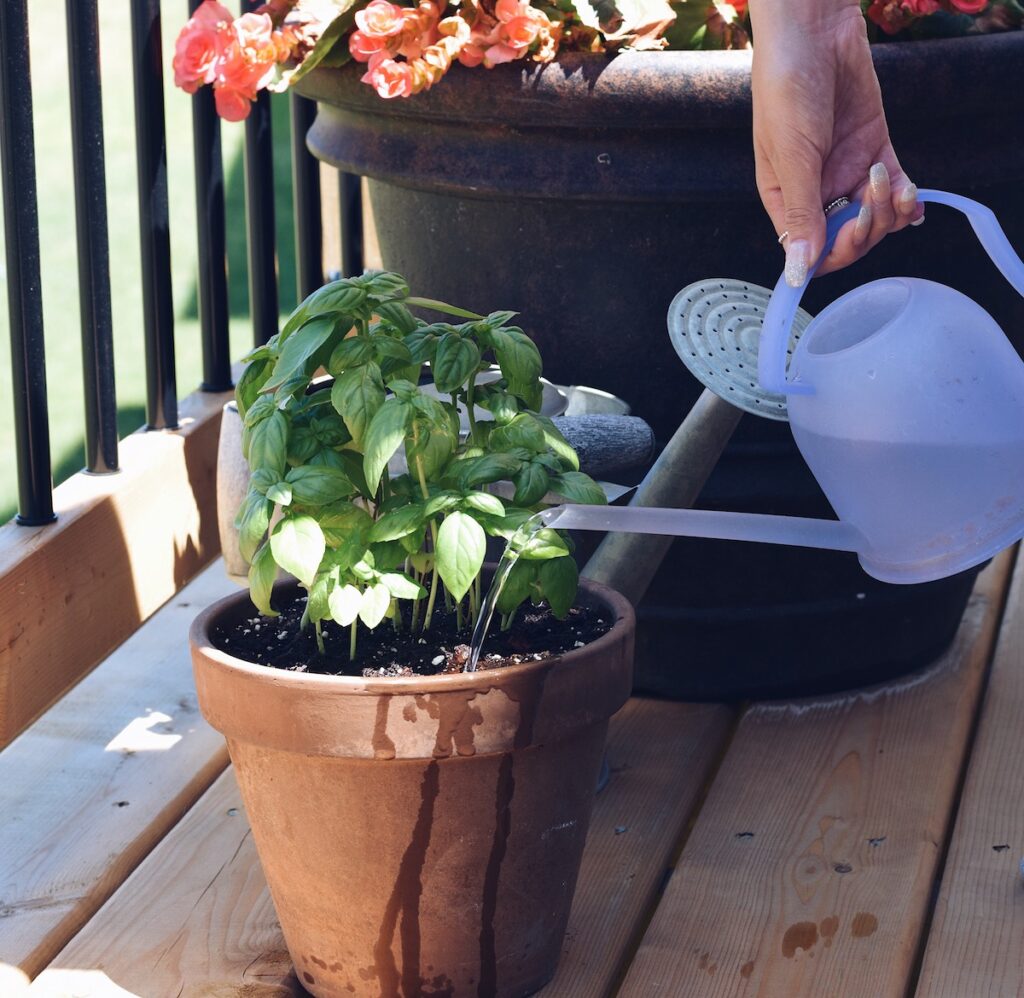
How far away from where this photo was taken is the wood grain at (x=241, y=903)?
1186 millimetres

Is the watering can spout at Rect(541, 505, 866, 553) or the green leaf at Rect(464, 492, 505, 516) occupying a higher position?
the green leaf at Rect(464, 492, 505, 516)

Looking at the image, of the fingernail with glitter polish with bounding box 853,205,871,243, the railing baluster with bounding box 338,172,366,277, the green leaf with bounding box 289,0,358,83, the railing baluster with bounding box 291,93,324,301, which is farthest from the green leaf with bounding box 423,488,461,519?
the railing baluster with bounding box 338,172,366,277

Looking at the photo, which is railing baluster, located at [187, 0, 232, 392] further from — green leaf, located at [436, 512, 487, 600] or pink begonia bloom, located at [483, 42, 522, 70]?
green leaf, located at [436, 512, 487, 600]

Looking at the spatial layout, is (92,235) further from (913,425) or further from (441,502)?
(913,425)

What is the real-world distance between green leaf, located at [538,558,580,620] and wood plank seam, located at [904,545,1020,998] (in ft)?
1.42

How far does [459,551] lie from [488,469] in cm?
8

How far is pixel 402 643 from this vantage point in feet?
3.76

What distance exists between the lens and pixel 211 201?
5.92 feet

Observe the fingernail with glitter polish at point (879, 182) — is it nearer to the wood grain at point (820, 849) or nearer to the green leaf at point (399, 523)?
the green leaf at point (399, 523)

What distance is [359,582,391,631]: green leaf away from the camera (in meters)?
1.02

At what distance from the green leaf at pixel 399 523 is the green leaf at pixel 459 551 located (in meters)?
0.03

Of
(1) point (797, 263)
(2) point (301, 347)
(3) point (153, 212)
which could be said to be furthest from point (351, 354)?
(3) point (153, 212)

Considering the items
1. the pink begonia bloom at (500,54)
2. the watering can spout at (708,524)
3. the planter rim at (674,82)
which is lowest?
the watering can spout at (708,524)

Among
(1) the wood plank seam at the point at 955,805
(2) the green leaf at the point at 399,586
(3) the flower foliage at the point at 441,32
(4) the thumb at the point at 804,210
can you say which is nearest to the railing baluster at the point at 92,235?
(3) the flower foliage at the point at 441,32
